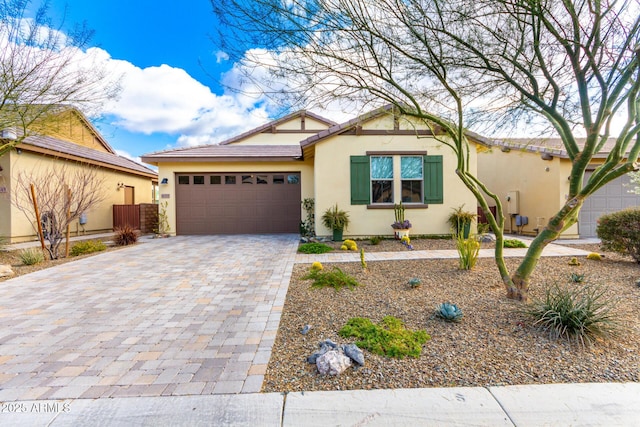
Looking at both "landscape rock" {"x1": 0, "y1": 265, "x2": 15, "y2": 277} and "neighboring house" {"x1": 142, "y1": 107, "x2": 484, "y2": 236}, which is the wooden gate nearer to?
"neighboring house" {"x1": 142, "y1": 107, "x2": 484, "y2": 236}

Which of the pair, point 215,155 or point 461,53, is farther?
point 215,155

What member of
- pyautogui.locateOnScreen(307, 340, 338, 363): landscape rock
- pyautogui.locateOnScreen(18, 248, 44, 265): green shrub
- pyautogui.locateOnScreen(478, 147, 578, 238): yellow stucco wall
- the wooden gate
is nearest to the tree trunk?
pyautogui.locateOnScreen(307, 340, 338, 363): landscape rock

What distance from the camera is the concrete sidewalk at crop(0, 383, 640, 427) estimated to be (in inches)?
74.8

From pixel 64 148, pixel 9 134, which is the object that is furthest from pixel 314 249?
pixel 64 148

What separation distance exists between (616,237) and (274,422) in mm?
7686

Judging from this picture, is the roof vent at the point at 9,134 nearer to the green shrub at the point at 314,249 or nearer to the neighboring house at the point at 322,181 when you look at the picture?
the neighboring house at the point at 322,181

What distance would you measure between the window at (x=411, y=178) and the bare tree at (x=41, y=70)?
8.36 m

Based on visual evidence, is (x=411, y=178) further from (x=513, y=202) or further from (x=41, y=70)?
(x=41, y=70)

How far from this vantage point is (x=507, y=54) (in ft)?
14.1

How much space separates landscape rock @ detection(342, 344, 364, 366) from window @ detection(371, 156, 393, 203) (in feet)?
24.6

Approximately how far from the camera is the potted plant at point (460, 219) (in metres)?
9.43

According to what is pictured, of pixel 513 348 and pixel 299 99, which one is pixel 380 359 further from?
pixel 299 99

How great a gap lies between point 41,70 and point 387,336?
875 cm

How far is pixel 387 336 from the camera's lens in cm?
287
